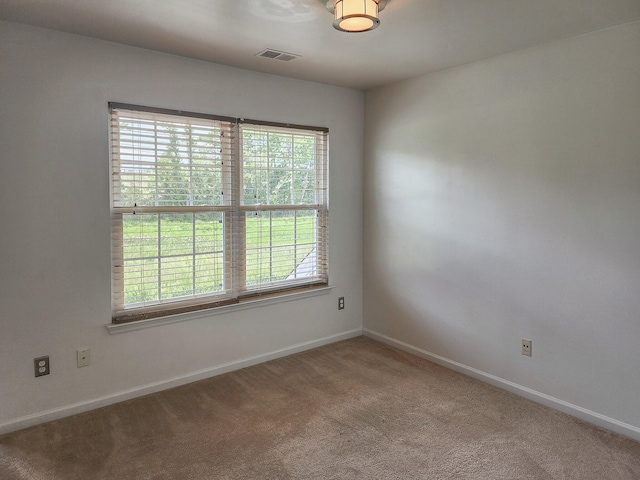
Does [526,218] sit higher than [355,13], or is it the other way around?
[355,13]

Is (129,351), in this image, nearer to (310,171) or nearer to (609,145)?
(310,171)

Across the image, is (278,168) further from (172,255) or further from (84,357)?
(84,357)

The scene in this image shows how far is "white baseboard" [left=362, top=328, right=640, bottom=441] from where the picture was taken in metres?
2.58

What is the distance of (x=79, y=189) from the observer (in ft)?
8.93

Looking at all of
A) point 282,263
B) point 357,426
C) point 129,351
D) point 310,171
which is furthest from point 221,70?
point 357,426

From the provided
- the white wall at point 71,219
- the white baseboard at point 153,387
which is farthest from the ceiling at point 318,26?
the white baseboard at point 153,387

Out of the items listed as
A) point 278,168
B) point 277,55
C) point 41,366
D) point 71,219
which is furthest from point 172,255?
point 277,55

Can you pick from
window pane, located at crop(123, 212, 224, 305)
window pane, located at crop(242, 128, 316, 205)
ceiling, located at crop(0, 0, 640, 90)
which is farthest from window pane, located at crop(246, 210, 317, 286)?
ceiling, located at crop(0, 0, 640, 90)

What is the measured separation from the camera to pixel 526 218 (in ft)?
9.72

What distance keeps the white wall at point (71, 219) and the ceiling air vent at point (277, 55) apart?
41 cm

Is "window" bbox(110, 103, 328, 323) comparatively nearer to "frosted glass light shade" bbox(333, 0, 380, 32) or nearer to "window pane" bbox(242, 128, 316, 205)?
"window pane" bbox(242, 128, 316, 205)

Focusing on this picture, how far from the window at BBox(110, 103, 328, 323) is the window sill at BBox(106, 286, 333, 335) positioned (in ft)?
0.14

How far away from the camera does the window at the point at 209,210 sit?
2926 millimetres

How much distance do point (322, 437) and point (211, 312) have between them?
1296mm
